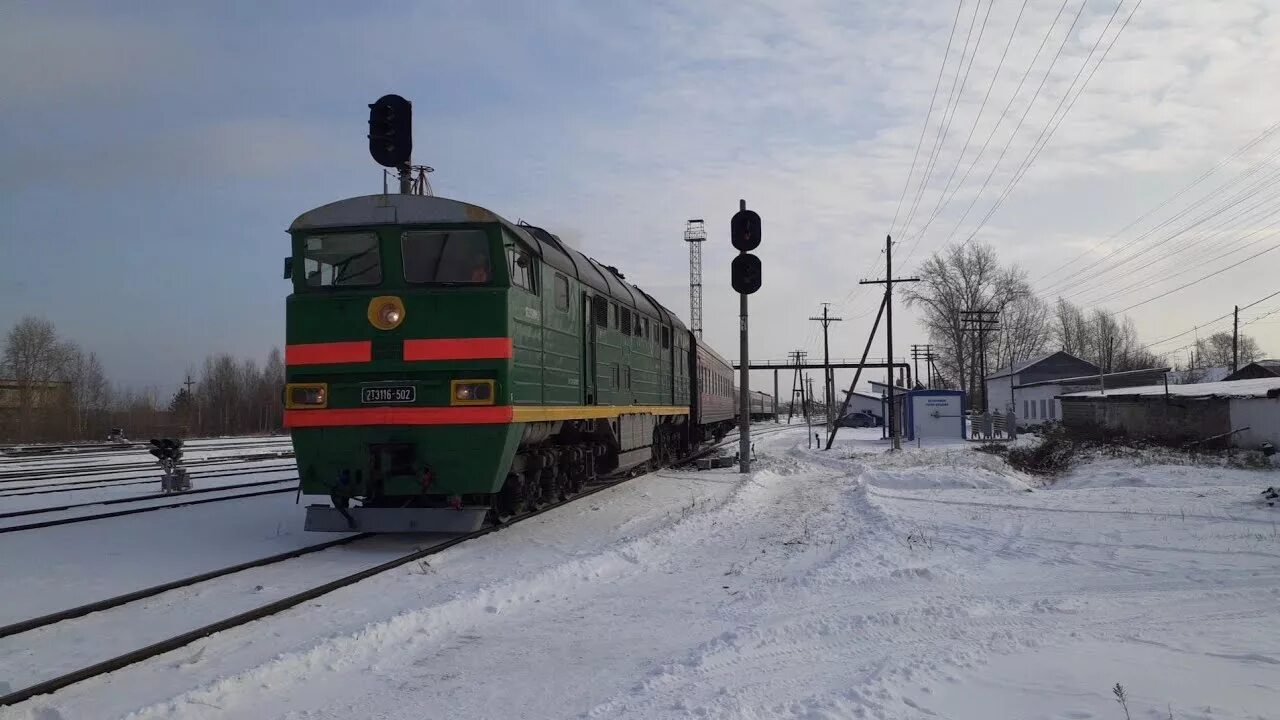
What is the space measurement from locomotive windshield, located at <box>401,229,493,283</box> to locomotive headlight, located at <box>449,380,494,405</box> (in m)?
1.15

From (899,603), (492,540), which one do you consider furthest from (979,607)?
(492,540)

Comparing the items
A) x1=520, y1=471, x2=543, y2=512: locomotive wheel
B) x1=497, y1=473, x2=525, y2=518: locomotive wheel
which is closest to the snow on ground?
x1=497, y1=473, x2=525, y2=518: locomotive wheel

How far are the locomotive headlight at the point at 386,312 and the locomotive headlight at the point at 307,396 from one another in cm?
87

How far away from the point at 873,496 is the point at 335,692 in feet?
33.8

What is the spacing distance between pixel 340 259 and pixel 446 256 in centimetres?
118

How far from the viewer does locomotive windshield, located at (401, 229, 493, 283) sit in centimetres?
891

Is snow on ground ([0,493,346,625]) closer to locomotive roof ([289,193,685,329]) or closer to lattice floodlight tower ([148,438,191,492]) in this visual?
lattice floodlight tower ([148,438,191,492])

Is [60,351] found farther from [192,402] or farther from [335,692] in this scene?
[335,692]

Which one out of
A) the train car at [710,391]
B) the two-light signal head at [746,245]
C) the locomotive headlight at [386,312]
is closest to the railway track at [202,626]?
the locomotive headlight at [386,312]

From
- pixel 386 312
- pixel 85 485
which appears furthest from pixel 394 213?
pixel 85 485

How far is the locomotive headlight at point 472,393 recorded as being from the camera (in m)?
8.52

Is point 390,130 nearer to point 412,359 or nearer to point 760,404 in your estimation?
point 412,359

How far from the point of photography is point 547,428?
10.1 m

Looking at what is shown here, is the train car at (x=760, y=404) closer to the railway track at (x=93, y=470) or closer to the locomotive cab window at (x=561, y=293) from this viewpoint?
the railway track at (x=93, y=470)
